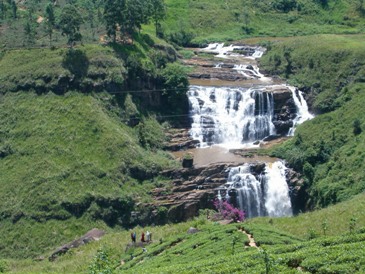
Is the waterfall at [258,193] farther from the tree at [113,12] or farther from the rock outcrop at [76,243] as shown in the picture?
the tree at [113,12]

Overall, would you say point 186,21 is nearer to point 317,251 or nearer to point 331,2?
point 331,2

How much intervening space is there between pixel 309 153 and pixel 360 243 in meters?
39.7

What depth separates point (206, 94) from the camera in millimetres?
80688

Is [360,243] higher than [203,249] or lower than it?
higher

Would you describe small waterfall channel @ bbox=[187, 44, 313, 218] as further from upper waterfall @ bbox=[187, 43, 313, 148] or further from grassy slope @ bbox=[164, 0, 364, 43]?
grassy slope @ bbox=[164, 0, 364, 43]

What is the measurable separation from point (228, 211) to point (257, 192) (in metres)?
8.01

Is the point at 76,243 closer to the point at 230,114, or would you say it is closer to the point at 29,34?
the point at 230,114

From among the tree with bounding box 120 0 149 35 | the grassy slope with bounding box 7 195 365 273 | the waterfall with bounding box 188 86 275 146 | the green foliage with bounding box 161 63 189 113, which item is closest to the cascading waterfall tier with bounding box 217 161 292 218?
the waterfall with bounding box 188 86 275 146

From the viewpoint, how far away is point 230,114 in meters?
78.9

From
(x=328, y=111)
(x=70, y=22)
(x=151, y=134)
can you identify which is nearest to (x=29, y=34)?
(x=70, y=22)

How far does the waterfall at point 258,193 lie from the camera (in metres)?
65.4

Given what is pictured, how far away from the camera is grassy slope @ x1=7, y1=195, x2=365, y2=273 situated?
94.6ft

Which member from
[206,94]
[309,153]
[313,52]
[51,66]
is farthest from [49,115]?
[313,52]

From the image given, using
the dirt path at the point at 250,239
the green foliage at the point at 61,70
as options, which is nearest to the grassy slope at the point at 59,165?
the green foliage at the point at 61,70
